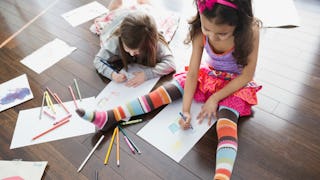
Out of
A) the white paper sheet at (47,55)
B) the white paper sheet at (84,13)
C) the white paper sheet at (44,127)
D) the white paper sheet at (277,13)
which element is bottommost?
the white paper sheet at (44,127)

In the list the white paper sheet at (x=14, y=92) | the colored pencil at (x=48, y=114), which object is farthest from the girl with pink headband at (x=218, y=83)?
the white paper sheet at (x=14, y=92)

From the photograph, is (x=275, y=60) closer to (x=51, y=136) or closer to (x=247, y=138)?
(x=247, y=138)

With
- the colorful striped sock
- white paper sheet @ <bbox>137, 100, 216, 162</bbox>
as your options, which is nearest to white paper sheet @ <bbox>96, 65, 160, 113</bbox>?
white paper sheet @ <bbox>137, 100, 216, 162</bbox>

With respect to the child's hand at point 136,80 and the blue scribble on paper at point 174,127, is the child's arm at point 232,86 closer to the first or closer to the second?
the blue scribble on paper at point 174,127

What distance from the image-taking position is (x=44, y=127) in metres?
1.17

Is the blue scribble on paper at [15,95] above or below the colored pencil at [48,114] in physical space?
below

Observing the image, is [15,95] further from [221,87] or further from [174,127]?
[221,87]

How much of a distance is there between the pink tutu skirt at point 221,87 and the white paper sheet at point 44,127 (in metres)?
0.46

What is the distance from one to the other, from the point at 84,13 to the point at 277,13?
48.7 inches

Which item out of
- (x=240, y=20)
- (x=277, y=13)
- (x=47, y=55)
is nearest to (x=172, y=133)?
(x=240, y=20)

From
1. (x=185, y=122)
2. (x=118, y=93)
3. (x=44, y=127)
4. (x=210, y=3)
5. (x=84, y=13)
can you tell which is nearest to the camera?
(x=210, y=3)

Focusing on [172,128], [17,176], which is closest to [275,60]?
[172,128]

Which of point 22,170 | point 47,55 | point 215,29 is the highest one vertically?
point 215,29

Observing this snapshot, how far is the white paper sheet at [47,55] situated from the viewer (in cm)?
150
